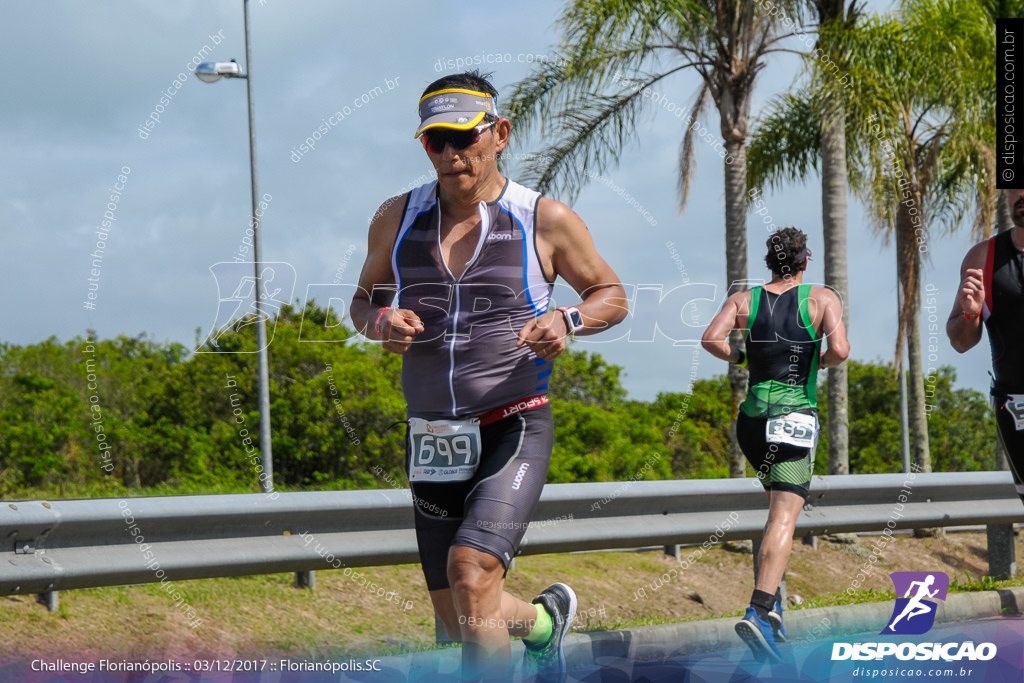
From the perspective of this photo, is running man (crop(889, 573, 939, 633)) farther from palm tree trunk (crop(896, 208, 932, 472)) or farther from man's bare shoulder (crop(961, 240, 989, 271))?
palm tree trunk (crop(896, 208, 932, 472))

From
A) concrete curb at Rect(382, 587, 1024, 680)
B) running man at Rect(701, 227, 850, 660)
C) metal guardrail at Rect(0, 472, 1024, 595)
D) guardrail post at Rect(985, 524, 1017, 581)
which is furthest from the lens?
guardrail post at Rect(985, 524, 1017, 581)

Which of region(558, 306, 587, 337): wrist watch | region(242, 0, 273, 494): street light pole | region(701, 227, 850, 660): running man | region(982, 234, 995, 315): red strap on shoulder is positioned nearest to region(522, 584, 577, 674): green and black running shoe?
region(558, 306, 587, 337): wrist watch

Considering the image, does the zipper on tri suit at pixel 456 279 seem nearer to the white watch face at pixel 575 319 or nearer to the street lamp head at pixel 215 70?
the white watch face at pixel 575 319

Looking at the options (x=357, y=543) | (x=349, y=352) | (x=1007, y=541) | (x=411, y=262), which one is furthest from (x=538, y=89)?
(x=411, y=262)

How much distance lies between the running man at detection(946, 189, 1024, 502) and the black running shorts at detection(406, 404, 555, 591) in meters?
1.99

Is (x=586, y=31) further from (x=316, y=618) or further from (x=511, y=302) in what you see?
(x=511, y=302)

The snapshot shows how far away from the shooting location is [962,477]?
7.77m

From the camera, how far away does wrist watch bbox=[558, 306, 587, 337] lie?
3.90 m

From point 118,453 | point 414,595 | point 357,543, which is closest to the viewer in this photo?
point 357,543

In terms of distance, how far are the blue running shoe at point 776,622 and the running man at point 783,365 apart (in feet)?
0.86

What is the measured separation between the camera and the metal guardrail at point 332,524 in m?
4.49

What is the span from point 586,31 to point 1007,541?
588 cm

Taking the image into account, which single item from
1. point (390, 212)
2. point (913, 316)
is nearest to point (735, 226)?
point (913, 316)

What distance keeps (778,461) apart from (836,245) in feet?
24.6
